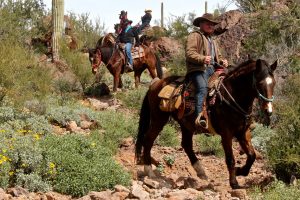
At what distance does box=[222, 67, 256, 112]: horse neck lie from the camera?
29.6 feet

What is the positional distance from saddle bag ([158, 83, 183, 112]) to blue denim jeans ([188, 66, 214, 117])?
41 centimetres

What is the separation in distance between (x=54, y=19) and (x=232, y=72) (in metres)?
13.9

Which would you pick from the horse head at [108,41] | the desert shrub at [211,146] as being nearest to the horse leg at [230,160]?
the desert shrub at [211,146]

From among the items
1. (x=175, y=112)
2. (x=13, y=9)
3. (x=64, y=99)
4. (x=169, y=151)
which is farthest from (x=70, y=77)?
(x=175, y=112)

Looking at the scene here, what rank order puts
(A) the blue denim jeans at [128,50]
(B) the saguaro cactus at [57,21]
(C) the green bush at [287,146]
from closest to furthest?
(C) the green bush at [287,146]
(A) the blue denim jeans at [128,50]
(B) the saguaro cactus at [57,21]

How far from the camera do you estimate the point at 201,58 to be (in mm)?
9258

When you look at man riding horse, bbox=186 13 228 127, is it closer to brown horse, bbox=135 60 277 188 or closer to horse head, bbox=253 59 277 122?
brown horse, bbox=135 60 277 188

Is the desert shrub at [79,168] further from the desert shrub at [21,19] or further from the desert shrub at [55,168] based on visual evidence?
the desert shrub at [21,19]

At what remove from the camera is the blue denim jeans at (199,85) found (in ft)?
30.6

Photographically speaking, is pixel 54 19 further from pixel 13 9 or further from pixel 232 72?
pixel 232 72

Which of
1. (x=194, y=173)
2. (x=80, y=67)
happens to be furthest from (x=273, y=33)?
(x=194, y=173)

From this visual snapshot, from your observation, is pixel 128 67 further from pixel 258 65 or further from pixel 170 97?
pixel 258 65

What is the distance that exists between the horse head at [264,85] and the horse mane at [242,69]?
247 mm

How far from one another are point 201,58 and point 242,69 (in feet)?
2.11
